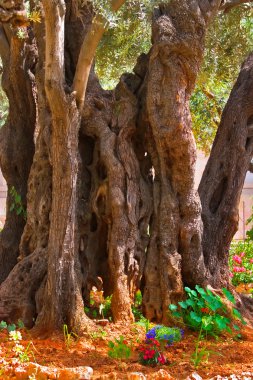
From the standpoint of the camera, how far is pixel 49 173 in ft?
20.6

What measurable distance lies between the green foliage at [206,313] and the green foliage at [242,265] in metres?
2.22

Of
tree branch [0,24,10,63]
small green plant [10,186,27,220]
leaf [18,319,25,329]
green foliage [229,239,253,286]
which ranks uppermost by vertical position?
tree branch [0,24,10,63]

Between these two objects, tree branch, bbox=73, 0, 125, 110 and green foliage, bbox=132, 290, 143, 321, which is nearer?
tree branch, bbox=73, 0, 125, 110

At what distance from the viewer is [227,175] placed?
6.98 metres

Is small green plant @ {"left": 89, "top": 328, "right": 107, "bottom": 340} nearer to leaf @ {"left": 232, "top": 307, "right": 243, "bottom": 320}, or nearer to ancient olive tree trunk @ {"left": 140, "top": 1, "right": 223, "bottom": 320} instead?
ancient olive tree trunk @ {"left": 140, "top": 1, "right": 223, "bottom": 320}

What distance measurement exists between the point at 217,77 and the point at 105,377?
5.37 meters

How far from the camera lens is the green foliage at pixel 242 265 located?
953 centimetres

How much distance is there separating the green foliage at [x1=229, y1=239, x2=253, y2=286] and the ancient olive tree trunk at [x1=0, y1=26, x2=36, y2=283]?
9.85 feet

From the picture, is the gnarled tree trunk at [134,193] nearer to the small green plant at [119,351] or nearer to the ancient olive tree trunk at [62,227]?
the ancient olive tree trunk at [62,227]

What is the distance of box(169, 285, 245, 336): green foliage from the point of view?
564 cm

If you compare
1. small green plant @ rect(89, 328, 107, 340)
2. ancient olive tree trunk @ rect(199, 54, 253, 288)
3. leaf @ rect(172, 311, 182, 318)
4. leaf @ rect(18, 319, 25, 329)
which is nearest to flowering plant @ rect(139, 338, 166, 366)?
small green plant @ rect(89, 328, 107, 340)

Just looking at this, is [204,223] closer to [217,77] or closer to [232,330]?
[232,330]

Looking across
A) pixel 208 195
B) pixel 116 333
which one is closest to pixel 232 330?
pixel 116 333

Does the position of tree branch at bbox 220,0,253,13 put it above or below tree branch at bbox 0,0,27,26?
above
